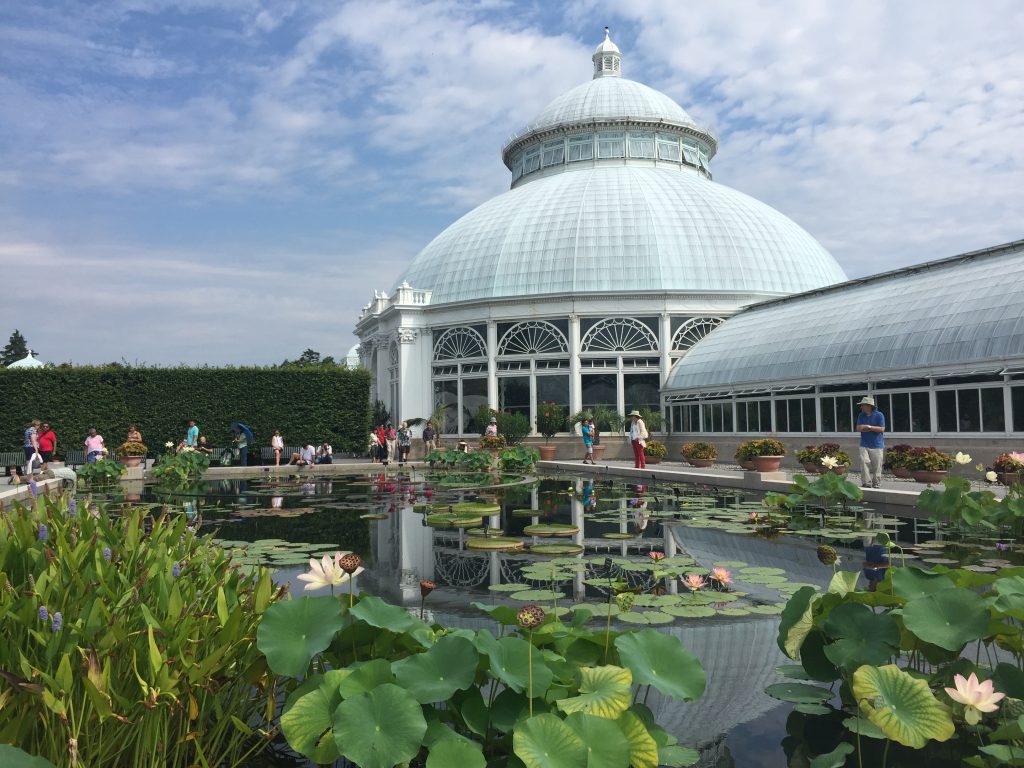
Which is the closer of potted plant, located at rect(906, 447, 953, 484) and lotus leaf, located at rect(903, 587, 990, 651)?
lotus leaf, located at rect(903, 587, 990, 651)

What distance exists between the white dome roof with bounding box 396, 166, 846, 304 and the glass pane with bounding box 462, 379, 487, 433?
4439 mm

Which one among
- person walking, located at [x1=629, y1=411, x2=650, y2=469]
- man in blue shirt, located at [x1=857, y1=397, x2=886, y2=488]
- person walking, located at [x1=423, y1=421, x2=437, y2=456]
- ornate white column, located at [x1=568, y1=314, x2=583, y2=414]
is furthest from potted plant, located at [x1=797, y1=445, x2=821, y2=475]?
person walking, located at [x1=423, y1=421, x2=437, y2=456]

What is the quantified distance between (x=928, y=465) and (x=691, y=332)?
20.7m

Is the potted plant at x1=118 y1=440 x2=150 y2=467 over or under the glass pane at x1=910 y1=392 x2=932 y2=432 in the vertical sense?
under

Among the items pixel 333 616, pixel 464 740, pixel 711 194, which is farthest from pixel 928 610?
pixel 711 194

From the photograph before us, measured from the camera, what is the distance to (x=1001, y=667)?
3846 millimetres

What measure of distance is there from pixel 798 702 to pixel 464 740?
2376mm

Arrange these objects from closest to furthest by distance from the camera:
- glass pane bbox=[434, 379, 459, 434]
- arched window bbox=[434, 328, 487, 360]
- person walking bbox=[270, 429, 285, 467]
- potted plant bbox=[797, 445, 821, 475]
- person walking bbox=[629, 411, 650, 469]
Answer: potted plant bbox=[797, 445, 821, 475], person walking bbox=[629, 411, 650, 469], person walking bbox=[270, 429, 285, 467], arched window bbox=[434, 328, 487, 360], glass pane bbox=[434, 379, 459, 434]

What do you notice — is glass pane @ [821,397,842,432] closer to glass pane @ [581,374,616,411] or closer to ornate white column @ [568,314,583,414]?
glass pane @ [581,374,616,411]

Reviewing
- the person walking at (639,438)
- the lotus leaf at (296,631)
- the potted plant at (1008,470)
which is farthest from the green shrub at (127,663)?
the person walking at (639,438)

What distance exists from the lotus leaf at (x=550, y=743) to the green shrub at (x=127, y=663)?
1.32 meters

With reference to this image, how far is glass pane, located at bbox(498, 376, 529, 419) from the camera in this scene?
3872 centimetres

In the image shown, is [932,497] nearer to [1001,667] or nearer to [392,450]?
[1001,667]

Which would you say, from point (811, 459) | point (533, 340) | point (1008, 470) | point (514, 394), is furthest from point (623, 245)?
point (1008, 470)
